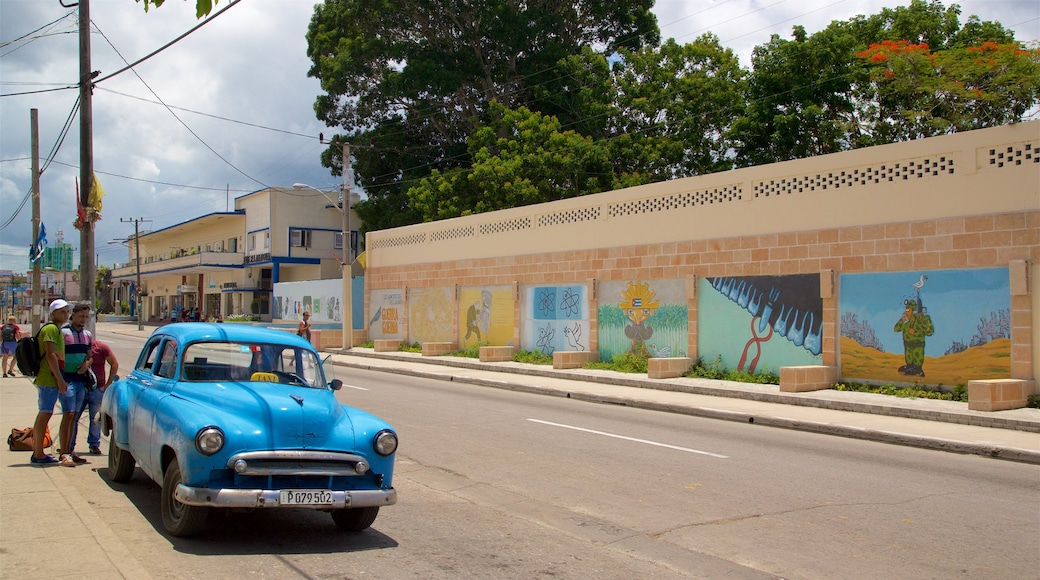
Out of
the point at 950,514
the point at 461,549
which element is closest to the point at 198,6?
the point at 461,549

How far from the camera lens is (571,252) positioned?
26094 millimetres

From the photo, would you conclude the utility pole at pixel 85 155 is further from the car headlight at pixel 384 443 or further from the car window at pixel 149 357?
the car headlight at pixel 384 443

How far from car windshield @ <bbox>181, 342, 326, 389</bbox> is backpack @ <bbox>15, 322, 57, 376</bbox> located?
2.29m

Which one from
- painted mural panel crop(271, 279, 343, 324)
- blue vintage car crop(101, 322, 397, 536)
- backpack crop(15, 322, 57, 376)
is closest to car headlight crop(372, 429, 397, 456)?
blue vintage car crop(101, 322, 397, 536)

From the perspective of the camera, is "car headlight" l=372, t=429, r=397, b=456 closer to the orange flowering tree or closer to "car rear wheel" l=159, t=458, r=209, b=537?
"car rear wheel" l=159, t=458, r=209, b=537

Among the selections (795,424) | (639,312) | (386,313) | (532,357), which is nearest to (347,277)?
(386,313)

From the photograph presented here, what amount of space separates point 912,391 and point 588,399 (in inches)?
251

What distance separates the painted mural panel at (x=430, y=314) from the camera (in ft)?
105

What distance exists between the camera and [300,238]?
56781 mm

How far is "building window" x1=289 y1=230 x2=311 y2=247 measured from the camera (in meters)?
56.3

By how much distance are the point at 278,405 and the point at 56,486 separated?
2996mm

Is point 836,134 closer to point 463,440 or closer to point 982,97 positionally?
point 982,97

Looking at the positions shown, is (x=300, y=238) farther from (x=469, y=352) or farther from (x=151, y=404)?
(x=151, y=404)

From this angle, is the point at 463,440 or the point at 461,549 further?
the point at 463,440
